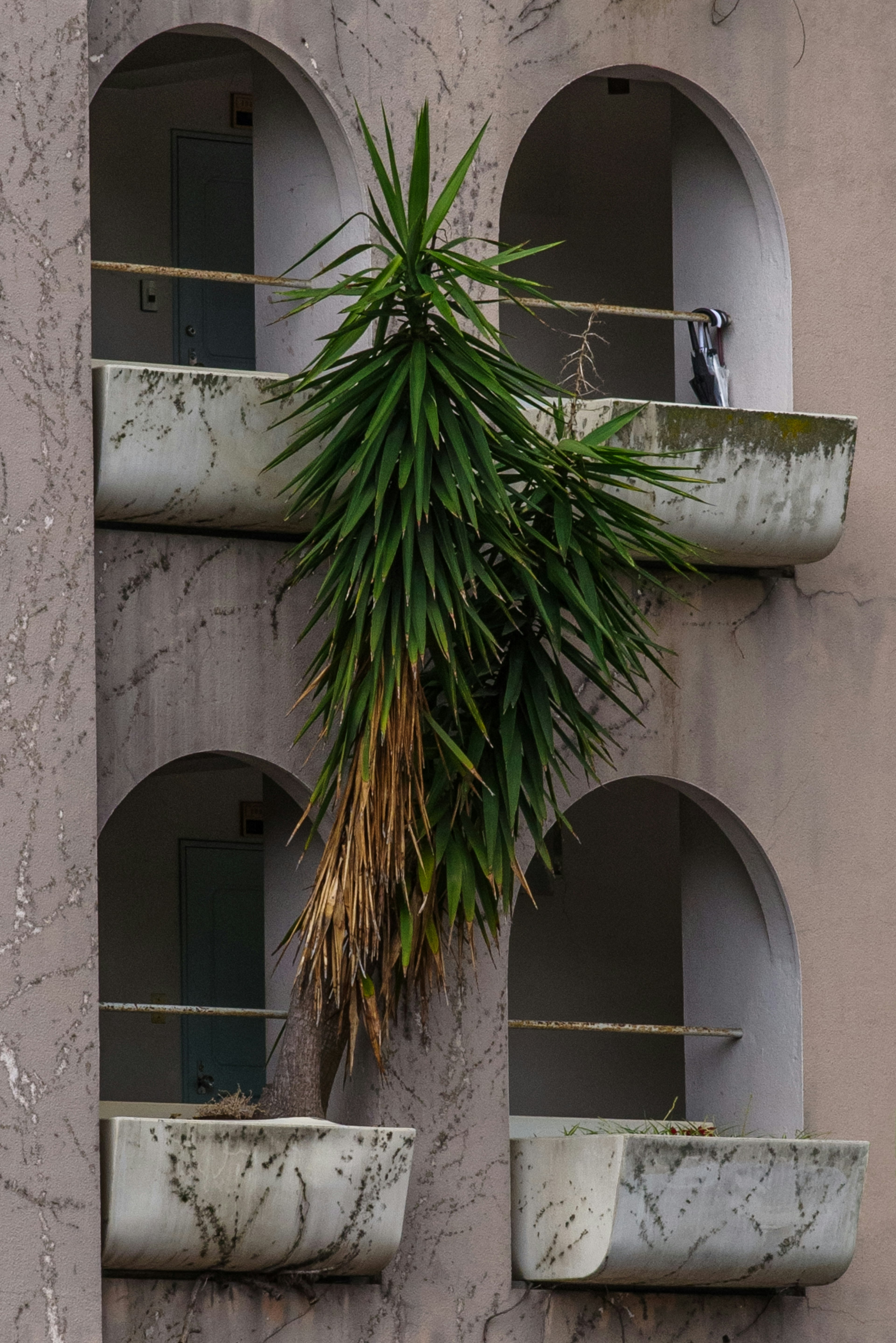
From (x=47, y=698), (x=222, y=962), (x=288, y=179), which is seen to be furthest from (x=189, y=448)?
(x=222, y=962)

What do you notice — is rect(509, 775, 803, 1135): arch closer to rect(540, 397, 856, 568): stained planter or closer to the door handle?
the door handle

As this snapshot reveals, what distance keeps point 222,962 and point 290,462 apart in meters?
3.86

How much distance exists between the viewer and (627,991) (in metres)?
13.7

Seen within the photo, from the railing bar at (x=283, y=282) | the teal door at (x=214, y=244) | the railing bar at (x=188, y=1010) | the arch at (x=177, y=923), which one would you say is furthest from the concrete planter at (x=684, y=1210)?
the teal door at (x=214, y=244)

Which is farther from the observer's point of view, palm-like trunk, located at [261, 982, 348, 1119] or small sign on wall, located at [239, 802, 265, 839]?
small sign on wall, located at [239, 802, 265, 839]

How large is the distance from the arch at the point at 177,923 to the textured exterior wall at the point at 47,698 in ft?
9.24

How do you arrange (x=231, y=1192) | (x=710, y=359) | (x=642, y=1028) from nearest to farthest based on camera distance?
(x=231, y=1192) → (x=642, y=1028) → (x=710, y=359)

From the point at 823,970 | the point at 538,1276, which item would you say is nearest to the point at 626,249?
the point at 823,970

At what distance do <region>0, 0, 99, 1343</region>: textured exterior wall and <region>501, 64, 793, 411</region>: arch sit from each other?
2.36 metres

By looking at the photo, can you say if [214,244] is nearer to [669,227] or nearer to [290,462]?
[669,227]

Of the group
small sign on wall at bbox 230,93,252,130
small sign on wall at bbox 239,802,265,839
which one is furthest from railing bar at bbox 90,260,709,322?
small sign on wall at bbox 239,802,265,839

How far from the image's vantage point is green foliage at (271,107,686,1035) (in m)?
9.38

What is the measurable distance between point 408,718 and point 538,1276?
7.53 ft

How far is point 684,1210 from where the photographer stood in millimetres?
9797
